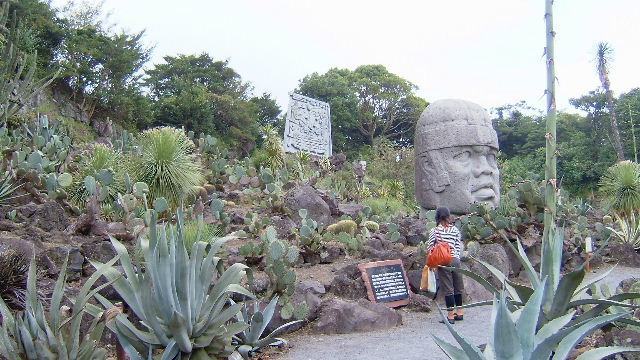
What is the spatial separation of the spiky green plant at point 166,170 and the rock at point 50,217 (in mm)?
1913

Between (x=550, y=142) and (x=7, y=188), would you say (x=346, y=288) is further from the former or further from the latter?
(x=7, y=188)

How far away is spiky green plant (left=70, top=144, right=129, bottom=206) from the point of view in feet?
24.5

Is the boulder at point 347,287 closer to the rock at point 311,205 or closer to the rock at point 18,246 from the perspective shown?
the rock at point 311,205

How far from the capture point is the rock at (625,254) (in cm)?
877

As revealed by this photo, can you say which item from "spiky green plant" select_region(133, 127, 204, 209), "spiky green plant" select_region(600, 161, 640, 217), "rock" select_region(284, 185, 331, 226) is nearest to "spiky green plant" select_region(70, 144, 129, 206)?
"spiky green plant" select_region(133, 127, 204, 209)

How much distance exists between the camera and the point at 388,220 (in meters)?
9.34

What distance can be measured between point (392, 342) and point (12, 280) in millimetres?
3032

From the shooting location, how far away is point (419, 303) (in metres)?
6.07

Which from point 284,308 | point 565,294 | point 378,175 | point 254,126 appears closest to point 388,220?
point 284,308

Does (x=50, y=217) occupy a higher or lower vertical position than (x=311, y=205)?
higher

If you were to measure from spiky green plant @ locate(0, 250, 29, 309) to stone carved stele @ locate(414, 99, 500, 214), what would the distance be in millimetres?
6110

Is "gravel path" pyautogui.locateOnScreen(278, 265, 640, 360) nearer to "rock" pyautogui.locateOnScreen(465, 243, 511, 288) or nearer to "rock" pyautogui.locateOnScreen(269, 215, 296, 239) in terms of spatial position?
"rock" pyautogui.locateOnScreen(465, 243, 511, 288)

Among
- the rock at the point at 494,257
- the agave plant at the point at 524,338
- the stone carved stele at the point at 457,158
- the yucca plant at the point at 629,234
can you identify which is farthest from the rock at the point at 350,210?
the agave plant at the point at 524,338

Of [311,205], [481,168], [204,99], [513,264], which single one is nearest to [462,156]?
[481,168]
